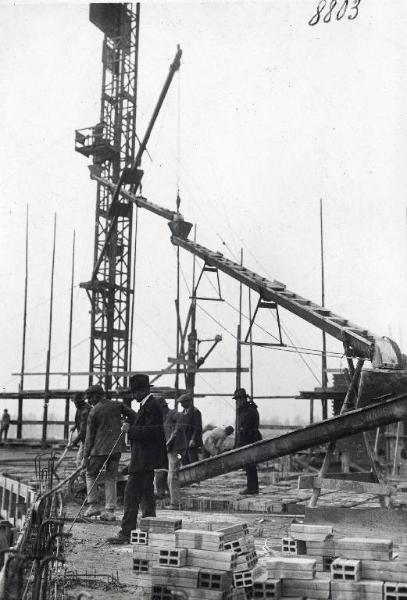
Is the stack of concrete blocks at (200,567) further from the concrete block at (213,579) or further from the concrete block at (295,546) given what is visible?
the concrete block at (295,546)

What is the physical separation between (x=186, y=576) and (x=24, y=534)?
1277 mm

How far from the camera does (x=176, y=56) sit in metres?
20.0

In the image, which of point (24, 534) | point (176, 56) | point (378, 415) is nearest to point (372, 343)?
point (378, 415)

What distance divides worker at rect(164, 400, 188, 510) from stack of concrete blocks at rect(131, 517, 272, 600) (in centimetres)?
497

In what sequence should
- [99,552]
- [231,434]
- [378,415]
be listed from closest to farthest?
1. [99,552]
2. [378,415]
3. [231,434]

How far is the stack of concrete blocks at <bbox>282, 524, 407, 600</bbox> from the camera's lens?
4.74 m

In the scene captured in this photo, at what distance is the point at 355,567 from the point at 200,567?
1205mm

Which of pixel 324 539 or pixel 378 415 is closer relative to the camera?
pixel 324 539

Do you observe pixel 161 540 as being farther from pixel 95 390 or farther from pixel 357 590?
pixel 95 390

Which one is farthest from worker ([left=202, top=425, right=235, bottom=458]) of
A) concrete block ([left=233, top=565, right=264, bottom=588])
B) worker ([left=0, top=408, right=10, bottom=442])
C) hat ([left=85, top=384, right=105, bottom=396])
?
concrete block ([left=233, top=565, right=264, bottom=588])

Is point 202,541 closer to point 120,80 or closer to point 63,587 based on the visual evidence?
point 63,587

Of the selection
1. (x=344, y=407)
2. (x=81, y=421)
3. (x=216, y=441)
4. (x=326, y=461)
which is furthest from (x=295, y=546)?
(x=216, y=441)

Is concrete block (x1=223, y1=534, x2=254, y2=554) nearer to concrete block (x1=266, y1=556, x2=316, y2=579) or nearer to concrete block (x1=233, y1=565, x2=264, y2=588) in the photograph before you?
concrete block (x1=233, y1=565, x2=264, y2=588)

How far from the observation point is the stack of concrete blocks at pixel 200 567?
16.3 feet
